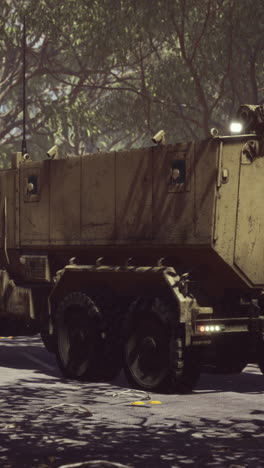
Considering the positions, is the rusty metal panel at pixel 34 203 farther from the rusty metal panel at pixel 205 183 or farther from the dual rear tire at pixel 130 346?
the rusty metal panel at pixel 205 183

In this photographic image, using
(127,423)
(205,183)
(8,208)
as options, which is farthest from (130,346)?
(8,208)

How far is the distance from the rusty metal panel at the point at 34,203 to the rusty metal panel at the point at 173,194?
220 centimetres

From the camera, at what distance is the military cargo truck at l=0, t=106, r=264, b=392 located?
38.3ft

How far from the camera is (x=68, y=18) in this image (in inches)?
1207

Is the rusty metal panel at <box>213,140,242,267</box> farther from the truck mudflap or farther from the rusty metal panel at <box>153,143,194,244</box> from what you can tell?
the truck mudflap

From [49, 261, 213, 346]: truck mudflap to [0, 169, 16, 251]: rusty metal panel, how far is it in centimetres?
132

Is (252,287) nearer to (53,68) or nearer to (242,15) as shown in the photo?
(242,15)

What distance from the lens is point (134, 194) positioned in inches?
493

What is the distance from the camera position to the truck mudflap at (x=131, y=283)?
11.6 meters

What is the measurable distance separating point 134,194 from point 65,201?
55.6 inches

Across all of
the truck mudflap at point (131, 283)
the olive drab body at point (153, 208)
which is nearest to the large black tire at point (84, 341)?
the truck mudflap at point (131, 283)

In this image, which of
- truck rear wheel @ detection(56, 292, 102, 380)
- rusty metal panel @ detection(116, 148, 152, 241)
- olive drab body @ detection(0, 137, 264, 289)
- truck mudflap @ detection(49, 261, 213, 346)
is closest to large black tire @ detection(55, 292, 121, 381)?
truck rear wheel @ detection(56, 292, 102, 380)

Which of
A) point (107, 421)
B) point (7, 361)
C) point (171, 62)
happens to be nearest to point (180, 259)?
point (107, 421)

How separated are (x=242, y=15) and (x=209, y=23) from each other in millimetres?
1131
